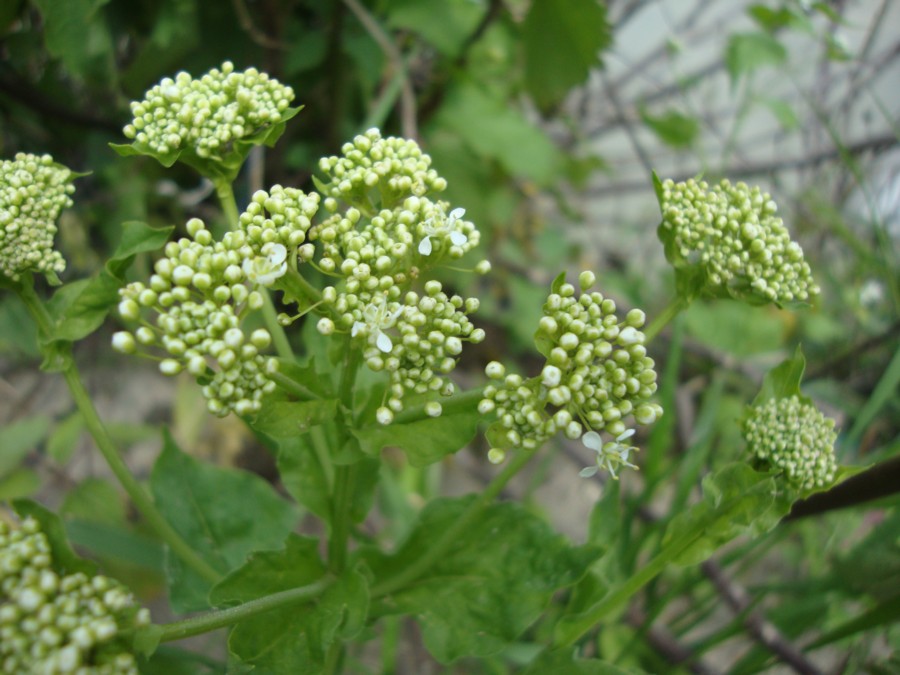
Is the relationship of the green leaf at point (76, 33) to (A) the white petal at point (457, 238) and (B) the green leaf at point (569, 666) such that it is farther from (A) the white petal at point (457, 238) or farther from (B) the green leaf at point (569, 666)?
(B) the green leaf at point (569, 666)

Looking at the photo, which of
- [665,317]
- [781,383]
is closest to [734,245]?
[665,317]

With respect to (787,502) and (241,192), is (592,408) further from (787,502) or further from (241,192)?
(241,192)

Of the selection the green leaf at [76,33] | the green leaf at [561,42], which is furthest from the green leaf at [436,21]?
the green leaf at [76,33]

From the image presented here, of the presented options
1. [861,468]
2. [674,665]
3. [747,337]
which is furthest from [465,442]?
[747,337]

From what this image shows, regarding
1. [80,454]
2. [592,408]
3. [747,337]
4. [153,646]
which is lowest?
[80,454]

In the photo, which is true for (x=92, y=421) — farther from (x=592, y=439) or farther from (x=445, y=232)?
(x=592, y=439)

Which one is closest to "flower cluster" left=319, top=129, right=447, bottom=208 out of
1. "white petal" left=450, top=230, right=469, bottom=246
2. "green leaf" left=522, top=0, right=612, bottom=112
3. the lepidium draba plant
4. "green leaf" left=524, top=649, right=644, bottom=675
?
the lepidium draba plant
